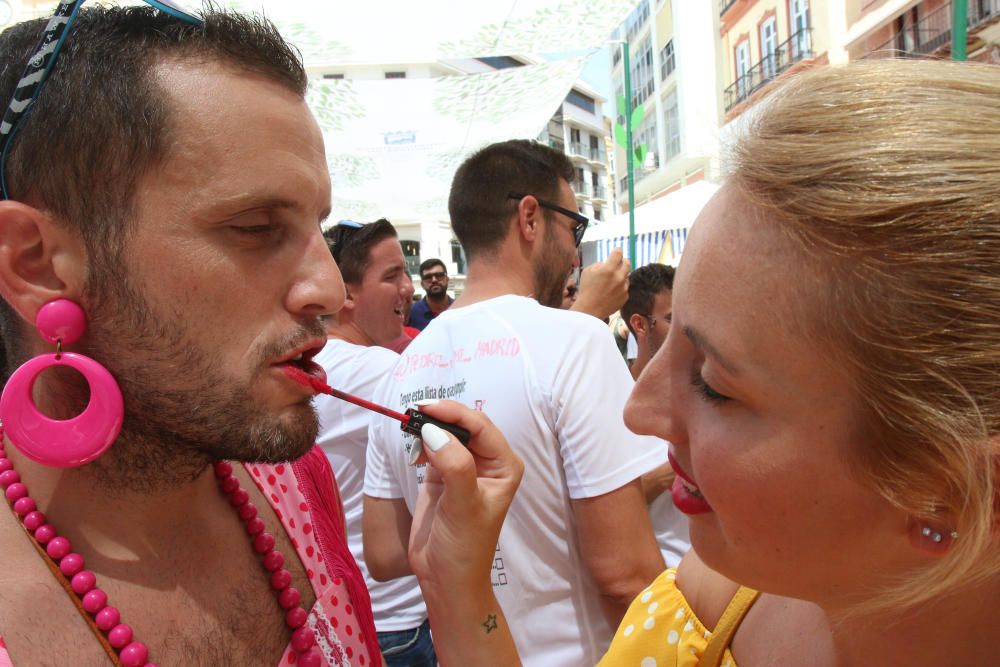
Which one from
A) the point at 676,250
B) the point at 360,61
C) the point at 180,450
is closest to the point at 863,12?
the point at 676,250

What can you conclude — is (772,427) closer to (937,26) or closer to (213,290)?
(213,290)

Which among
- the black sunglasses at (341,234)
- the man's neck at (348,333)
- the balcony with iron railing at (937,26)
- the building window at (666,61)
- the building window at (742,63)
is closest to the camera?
the man's neck at (348,333)

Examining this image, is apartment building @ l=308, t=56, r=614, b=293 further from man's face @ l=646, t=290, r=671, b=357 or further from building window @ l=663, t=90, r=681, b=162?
man's face @ l=646, t=290, r=671, b=357

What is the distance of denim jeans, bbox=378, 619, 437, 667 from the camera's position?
8.64 feet

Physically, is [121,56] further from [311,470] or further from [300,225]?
[311,470]

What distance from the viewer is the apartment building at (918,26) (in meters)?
12.8

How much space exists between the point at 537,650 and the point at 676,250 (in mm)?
8292

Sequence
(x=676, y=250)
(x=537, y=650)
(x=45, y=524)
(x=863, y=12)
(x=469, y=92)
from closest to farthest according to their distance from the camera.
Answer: (x=45, y=524)
(x=537, y=650)
(x=469, y=92)
(x=676, y=250)
(x=863, y=12)

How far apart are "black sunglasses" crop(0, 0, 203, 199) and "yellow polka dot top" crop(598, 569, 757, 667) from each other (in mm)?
1290

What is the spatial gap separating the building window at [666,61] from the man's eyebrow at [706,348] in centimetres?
2851

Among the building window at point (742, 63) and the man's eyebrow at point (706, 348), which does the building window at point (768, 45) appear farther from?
the man's eyebrow at point (706, 348)

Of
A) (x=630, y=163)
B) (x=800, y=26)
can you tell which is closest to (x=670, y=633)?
(x=630, y=163)

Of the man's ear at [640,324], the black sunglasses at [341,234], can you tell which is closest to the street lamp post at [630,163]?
the man's ear at [640,324]

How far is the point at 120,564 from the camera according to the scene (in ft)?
3.73
